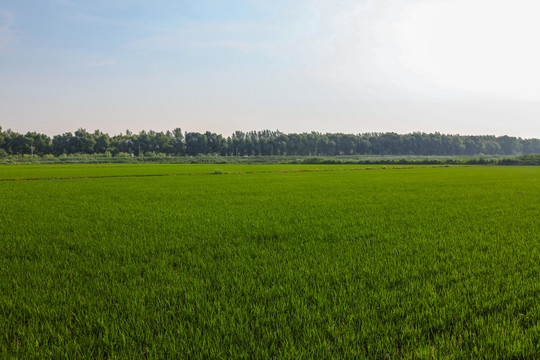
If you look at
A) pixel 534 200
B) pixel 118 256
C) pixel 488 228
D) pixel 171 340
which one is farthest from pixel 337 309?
pixel 534 200

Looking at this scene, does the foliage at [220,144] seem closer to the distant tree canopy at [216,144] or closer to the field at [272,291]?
the distant tree canopy at [216,144]

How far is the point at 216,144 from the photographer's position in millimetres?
158250

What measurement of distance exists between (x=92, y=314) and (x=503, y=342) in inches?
188

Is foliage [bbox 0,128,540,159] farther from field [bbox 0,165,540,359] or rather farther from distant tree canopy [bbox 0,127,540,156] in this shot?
field [bbox 0,165,540,359]

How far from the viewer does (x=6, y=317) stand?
3.91 m

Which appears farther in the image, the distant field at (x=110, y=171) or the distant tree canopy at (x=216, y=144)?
the distant tree canopy at (x=216, y=144)

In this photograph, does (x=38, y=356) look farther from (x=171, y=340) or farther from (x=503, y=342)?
(x=503, y=342)

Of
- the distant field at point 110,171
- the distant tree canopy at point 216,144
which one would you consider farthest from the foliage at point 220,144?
the distant field at point 110,171

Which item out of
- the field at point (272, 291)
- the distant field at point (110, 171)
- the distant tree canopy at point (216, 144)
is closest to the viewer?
the field at point (272, 291)

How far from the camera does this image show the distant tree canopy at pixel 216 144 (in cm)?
12681

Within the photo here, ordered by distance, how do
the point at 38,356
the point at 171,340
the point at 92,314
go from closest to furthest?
1. the point at 38,356
2. the point at 171,340
3. the point at 92,314

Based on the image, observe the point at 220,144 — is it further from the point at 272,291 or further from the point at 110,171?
the point at 272,291

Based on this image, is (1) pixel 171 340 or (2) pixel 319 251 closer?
(1) pixel 171 340

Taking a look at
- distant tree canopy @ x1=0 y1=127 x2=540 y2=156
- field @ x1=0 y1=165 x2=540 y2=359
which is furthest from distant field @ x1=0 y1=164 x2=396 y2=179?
distant tree canopy @ x1=0 y1=127 x2=540 y2=156
